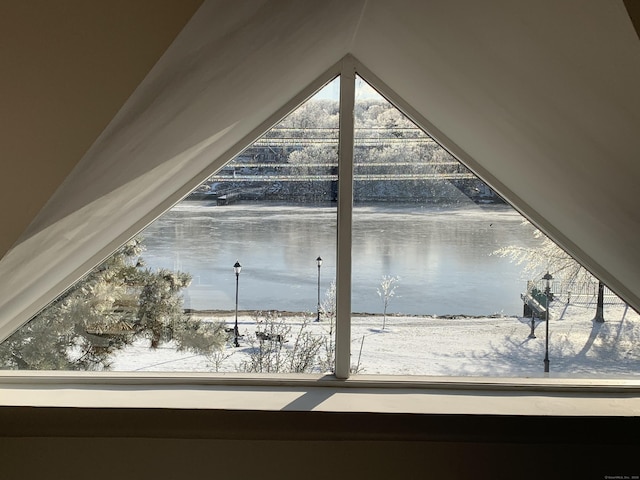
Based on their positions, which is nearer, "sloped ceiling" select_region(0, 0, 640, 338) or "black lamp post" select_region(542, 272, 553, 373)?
"sloped ceiling" select_region(0, 0, 640, 338)

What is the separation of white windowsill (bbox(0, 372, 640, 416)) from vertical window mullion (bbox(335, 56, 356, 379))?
14 centimetres

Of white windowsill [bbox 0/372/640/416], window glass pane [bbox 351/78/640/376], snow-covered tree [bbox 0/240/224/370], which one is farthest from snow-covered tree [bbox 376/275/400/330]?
snow-covered tree [bbox 0/240/224/370]

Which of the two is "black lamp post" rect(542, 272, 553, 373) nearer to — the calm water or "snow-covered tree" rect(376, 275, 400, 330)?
the calm water

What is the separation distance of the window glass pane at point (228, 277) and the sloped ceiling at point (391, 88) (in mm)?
88

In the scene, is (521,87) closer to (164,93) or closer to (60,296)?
(164,93)

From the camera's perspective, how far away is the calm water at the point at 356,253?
2377 millimetres

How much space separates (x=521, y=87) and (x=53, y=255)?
4.45ft

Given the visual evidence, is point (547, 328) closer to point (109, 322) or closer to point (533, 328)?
point (533, 328)

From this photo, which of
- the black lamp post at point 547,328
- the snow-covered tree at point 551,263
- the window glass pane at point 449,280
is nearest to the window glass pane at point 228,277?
the window glass pane at point 449,280

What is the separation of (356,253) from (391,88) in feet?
2.06

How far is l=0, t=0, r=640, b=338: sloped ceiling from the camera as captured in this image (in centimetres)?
117

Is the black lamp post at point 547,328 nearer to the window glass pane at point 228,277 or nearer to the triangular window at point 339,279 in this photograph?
the triangular window at point 339,279

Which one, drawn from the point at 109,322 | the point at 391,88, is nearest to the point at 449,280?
the point at 391,88

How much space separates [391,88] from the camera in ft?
7.68
